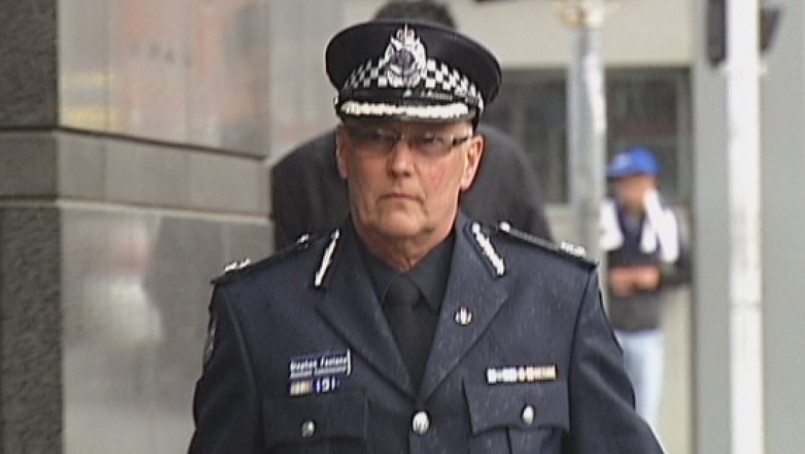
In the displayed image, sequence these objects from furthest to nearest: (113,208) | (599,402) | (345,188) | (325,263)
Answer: (345,188), (113,208), (325,263), (599,402)

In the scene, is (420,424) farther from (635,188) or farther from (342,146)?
(635,188)

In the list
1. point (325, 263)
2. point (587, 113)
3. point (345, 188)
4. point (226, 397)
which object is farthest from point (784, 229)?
point (226, 397)

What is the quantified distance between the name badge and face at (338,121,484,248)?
223 millimetres

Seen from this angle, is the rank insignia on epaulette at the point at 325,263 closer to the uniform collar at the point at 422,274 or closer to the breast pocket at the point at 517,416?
the uniform collar at the point at 422,274

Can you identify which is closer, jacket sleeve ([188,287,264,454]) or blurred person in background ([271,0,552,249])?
jacket sleeve ([188,287,264,454])

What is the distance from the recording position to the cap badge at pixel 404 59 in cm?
402

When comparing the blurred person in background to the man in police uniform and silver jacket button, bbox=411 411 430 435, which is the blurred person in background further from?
silver jacket button, bbox=411 411 430 435

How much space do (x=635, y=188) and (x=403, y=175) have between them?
363 inches

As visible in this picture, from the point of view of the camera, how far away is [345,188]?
21.2 feet

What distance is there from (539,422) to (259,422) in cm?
49

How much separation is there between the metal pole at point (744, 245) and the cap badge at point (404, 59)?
486 cm

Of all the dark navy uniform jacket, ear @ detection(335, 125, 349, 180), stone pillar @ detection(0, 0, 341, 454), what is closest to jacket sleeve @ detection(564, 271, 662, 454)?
the dark navy uniform jacket

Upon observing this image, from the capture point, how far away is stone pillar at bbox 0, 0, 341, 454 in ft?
19.1

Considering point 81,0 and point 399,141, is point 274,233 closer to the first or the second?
point 81,0
